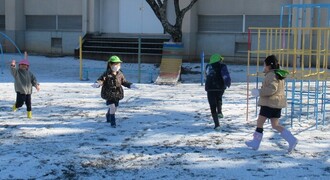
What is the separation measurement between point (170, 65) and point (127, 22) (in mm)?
9312

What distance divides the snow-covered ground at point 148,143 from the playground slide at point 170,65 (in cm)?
311

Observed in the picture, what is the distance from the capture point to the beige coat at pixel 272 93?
22.2 ft

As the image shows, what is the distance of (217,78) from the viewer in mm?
8570

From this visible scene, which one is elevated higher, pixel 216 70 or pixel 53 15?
pixel 53 15

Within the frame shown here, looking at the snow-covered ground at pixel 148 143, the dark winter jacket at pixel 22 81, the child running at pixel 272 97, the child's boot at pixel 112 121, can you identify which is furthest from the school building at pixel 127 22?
the child running at pixel 272 97

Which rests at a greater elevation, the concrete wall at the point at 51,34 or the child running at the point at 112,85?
the concrete wall at the point at 51,34

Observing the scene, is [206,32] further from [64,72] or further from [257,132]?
[257,132]

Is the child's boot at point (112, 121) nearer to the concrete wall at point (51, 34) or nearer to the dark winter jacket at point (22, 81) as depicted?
the dark winter jacket at point (22, 81)

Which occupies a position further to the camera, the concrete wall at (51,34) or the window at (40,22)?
the window at (40,22)

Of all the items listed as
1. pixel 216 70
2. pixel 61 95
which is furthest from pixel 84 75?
pixel 216 70

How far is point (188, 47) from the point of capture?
22.0 m

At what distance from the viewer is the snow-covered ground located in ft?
19.5

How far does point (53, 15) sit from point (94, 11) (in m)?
2.77

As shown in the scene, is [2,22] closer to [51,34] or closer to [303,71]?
[51,34]
